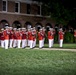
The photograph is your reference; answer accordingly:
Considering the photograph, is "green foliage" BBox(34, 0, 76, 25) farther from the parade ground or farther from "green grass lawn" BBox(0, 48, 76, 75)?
"green grass lawn" BBox(0, 48, 76, 75)

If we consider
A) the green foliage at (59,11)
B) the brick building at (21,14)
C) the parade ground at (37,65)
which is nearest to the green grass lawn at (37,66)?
the parade ground at (37,65)

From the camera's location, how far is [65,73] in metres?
13.2

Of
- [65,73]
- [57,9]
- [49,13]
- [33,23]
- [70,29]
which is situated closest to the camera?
[65,73]

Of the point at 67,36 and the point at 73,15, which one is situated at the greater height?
the point at 73,15

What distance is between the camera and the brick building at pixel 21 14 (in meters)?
51.2

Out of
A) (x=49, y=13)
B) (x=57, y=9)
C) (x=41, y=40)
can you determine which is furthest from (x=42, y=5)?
(x=41, y=40)

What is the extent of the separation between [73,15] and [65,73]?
116ft

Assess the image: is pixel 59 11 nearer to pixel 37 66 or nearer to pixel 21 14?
pixel 21 14

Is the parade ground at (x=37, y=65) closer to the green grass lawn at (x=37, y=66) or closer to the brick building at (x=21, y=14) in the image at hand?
the green grass lawn at (x=37, y=66)

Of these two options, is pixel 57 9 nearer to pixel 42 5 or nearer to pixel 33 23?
pixel 42 5

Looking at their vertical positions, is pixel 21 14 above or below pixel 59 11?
below

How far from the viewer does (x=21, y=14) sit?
53.8 metres

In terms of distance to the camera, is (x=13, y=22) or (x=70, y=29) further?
(x=70, y=29)

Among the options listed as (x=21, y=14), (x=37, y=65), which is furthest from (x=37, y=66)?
(x=21, y=14)
